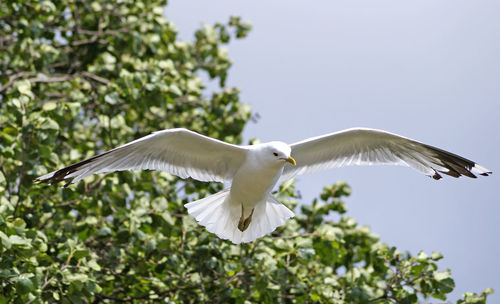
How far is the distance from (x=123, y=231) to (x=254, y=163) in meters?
1.50

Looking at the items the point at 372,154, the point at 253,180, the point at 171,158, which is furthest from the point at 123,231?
the point at 372,154

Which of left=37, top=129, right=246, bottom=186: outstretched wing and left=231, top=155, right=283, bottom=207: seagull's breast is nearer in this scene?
left=37, top=129, right=246, bottom=186: outstretched wing

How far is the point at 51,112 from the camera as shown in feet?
21.9

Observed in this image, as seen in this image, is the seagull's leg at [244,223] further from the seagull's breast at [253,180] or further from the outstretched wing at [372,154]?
the outstretched wing at [372,154]

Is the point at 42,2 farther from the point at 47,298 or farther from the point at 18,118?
the point at 47,298

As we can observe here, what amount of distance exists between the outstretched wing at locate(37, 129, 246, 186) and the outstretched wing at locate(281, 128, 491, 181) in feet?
2.09

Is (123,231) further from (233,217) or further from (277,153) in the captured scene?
(277,153)

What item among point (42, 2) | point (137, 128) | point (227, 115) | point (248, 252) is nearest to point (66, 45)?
point (42, 2)

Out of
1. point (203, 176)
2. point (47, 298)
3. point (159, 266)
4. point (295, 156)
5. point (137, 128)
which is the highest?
point (137, 128)

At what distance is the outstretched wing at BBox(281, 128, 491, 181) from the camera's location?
6453 millimetres

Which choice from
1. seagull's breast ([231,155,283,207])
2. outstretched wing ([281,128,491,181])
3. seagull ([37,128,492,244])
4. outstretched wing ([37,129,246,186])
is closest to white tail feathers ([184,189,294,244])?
seagull ([37,128,492,244])

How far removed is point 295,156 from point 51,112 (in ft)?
7.84

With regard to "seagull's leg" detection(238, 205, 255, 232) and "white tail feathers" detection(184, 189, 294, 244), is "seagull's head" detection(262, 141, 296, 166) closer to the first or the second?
"white tail feathers" detection(184, 189, 294, 244)

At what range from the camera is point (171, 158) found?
641 cm
